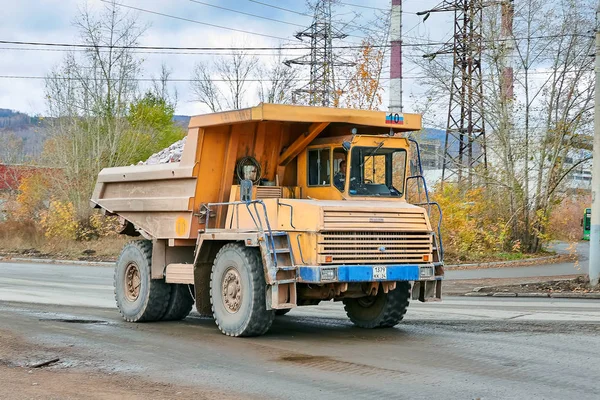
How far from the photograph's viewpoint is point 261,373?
8.95m

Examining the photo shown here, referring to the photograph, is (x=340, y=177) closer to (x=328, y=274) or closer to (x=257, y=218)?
(x=257, y=218)

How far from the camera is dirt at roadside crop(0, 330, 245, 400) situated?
7.83 metres

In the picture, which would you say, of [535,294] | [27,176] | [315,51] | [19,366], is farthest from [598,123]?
[27,176]

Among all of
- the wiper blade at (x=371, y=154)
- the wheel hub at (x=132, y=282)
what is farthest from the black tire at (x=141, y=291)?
the wiper blade at (x=371, y=154)

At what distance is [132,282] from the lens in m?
14.6

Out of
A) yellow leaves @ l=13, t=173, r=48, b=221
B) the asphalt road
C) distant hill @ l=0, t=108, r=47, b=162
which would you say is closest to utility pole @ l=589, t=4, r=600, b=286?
the asphalt road

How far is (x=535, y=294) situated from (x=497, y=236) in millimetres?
13587

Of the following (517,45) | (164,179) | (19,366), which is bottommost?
(19,366)

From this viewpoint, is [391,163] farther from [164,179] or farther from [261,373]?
[261,373]

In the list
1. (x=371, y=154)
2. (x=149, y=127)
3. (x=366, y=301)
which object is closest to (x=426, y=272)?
(x=366, y=301)

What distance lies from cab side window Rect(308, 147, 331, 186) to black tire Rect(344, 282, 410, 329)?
1.77m

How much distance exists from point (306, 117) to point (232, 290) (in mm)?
2587

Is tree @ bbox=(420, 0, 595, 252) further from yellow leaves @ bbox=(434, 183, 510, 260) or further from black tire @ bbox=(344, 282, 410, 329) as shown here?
black tire @ bbox=(344, 282, 410, 329)

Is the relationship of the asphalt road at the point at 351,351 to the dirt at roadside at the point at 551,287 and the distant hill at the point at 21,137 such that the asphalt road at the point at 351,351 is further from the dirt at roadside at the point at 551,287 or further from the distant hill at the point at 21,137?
the distant hill at the point at 21,137
